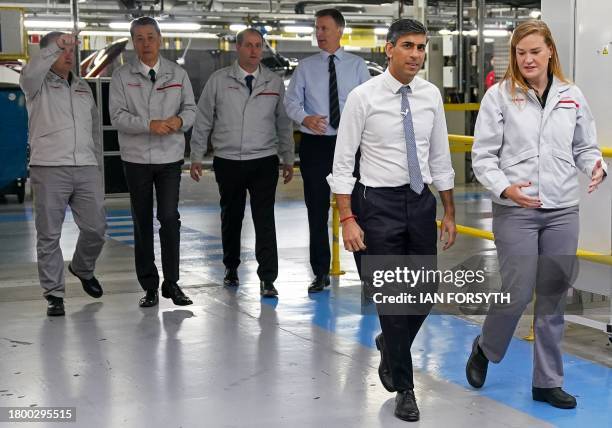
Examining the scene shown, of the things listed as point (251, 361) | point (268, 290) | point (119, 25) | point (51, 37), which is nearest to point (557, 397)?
point (251, 361)

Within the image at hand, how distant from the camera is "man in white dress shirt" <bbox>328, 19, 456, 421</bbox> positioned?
4418 mm

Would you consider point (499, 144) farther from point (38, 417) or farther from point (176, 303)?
point (176, 303)

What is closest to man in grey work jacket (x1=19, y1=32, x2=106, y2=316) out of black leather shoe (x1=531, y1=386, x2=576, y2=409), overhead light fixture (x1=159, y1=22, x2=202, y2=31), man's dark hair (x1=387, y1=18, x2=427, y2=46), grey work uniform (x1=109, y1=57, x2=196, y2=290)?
grey work uniform (x1=109, y1=57, x2=196, y2=290)

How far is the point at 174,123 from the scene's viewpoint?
6855 mm

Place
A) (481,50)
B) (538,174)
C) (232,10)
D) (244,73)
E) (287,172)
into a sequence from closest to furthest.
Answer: (538,174)
(244,73)
(287,172)
(481,50)
(232,10)

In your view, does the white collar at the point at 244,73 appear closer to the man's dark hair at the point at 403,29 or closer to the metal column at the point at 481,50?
the man's dark hair at the point at 403,29

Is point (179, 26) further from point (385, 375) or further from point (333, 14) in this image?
point (385, 375)

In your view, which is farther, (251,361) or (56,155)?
(56,155)

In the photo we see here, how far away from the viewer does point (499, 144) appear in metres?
4.58

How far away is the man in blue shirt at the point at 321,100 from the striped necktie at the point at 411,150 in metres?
2.70

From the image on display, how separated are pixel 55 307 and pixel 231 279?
1538mm

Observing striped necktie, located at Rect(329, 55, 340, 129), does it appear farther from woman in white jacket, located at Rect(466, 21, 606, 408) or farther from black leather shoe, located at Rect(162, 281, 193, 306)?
woman in white jacket, located at Rect(466, 21, 606, 408)

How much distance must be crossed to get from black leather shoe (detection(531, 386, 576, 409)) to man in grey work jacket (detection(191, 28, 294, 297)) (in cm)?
302

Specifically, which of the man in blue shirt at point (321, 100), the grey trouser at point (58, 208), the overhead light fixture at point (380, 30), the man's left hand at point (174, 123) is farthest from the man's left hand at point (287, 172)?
the overhead light fixture at point (380, 30)
